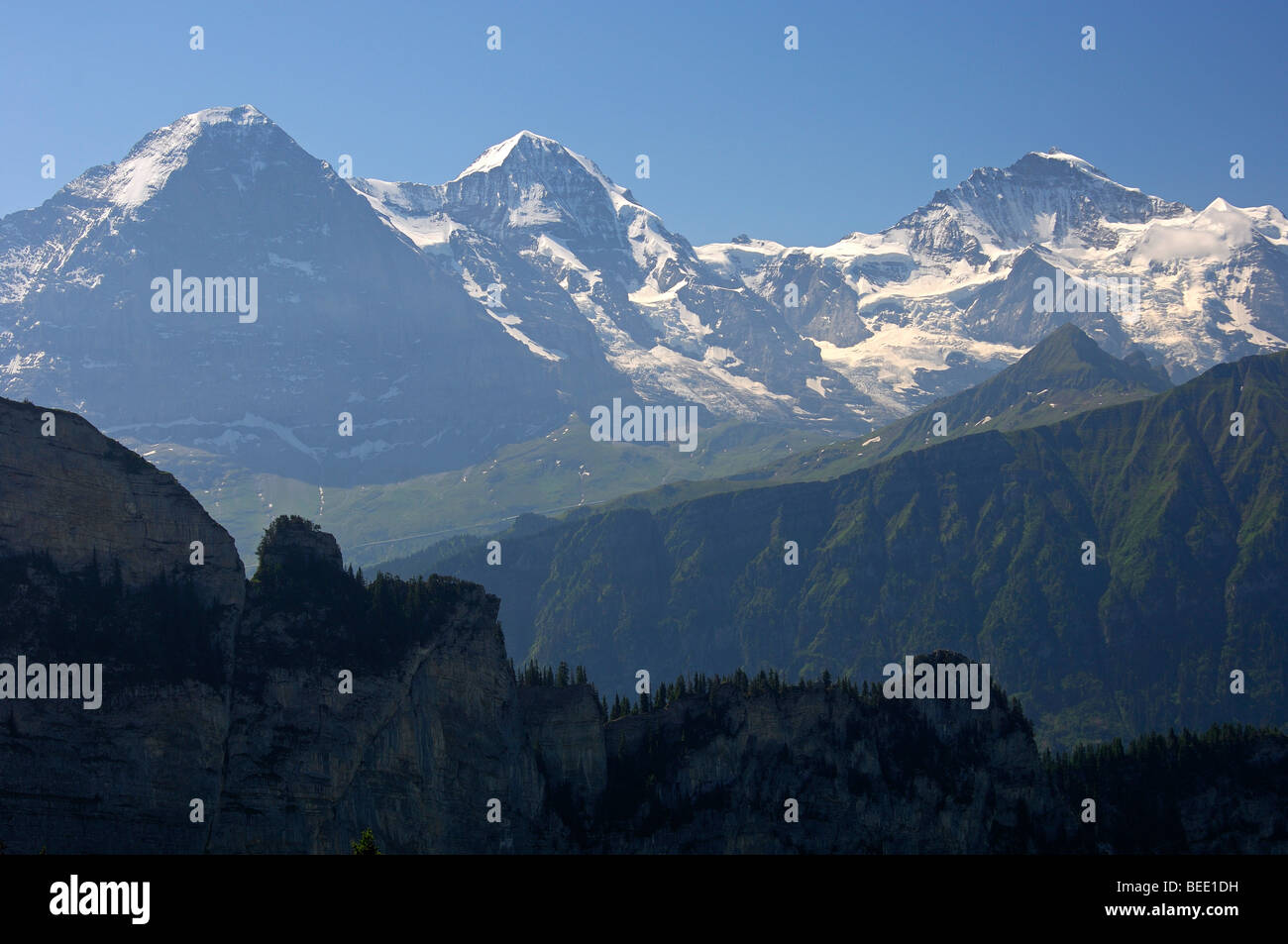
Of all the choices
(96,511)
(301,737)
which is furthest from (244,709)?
(96,511)

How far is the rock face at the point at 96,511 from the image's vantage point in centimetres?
17275

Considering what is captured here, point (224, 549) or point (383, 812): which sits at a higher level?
point (224, 549)

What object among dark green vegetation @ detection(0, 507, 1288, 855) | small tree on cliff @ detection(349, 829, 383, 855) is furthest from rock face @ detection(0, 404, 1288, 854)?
small tree on cliff @ detection(349, 829, 383, 855)

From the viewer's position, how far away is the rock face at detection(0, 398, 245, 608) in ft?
567

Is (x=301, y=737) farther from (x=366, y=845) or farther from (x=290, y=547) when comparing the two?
(x=290, y=547)

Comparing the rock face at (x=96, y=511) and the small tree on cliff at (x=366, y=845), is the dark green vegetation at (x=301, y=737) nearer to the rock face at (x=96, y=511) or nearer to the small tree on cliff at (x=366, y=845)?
the small tree on cliff at (x=366, y=845)

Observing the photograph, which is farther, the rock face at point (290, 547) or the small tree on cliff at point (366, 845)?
the rock face at point (290, 547)

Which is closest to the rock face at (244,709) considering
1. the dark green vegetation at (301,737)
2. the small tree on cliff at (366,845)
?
the dark green vegetation at (301,737)

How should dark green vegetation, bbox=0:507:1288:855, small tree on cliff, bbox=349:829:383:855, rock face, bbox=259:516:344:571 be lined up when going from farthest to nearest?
1. rock face, bbox=259:516:344:571
2. dark green vegetation, bbox=0:507:1288:855
3. small tree on cliff, bbox=349:829:383:855

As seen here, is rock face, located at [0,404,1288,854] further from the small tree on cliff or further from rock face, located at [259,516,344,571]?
the small tree on cliff
